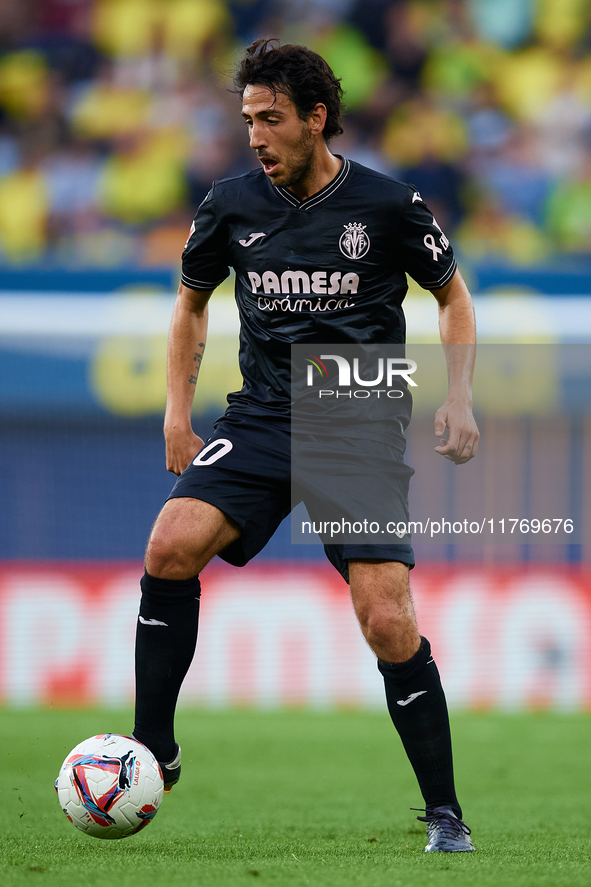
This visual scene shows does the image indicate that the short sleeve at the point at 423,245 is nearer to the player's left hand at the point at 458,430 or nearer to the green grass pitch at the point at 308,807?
the player's left hand at the point at 458,430

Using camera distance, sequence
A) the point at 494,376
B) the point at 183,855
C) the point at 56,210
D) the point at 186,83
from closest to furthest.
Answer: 1. the point at 183,855
2. the point at 494,376
3. the point at 56,210
4. the point at 186,83

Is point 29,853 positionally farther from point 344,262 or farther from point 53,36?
point 53,36

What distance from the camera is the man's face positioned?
3.23 metres

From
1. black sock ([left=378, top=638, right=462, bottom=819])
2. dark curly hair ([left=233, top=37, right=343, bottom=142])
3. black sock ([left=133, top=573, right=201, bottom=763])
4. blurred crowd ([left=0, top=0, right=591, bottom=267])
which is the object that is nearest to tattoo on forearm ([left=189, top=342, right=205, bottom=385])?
black sock ([left=133, top=573, right=201, bottom=763])

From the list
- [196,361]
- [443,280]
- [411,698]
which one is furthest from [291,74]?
[411,698]

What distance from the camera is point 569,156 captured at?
35.1 feet

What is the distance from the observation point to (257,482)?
3.24 metres

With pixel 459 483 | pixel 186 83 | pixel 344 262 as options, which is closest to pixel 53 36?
pixel 186 83

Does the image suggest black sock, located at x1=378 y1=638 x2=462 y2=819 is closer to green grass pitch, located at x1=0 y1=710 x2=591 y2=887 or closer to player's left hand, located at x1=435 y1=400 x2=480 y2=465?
green grass pitch, located at x1=0 y1=710 x2=591 y2=887

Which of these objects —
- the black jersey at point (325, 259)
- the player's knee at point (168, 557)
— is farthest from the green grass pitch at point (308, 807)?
the black jersey at point (325, 259)

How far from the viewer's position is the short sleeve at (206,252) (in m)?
3.44

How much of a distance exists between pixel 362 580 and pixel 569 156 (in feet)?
28.0

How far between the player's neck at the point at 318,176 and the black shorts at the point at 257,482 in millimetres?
678

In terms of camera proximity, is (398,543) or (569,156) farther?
(569,156)
